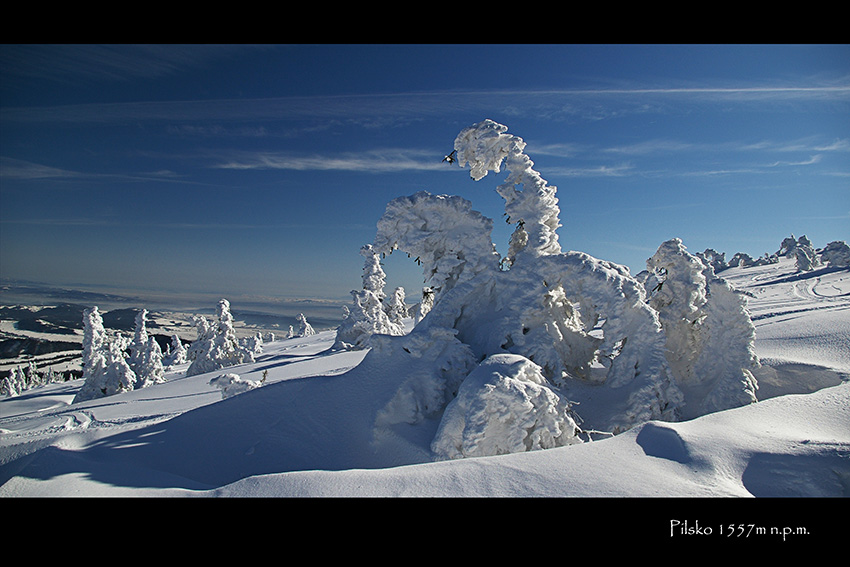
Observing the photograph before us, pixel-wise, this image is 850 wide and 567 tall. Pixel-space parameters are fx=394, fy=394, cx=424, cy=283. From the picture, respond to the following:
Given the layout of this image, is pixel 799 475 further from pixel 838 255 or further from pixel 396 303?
pixel 838 255

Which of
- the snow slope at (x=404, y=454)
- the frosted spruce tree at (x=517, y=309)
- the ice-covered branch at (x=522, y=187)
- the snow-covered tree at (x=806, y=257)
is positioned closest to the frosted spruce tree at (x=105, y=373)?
the snow slope at (x=404, y=454)

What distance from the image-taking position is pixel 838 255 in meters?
58.9

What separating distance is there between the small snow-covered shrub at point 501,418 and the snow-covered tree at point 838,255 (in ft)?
242

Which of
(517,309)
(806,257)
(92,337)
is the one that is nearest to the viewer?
(517,309)

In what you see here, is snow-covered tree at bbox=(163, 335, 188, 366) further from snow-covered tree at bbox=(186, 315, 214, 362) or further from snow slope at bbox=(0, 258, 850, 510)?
snow slope at bbox=(0, 258, 850, 510)

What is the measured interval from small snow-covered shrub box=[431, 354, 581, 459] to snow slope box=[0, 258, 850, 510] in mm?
908

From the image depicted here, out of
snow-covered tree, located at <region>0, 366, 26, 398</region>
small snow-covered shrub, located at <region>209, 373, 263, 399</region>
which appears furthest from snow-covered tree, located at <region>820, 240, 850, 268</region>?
snow-covered tree, located at <region>0, 366, 26, 398</region>

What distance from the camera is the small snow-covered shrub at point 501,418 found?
279 inches

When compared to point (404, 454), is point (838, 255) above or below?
above

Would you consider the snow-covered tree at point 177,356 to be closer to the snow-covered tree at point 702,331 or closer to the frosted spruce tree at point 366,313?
the frosted spruce tree at point 366,313

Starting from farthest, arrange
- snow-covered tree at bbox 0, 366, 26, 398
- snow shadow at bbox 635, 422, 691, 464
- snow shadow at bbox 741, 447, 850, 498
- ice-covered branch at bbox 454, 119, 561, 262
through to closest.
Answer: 1. snow-covered tree at bbox 0, 366, 26, 398
2. ice-covered branch at bbox 454, 119, 561, 262
3. snow shadow at bbox 635, 422, 691, 464
4. snow shadow at bbox 741, 447, 850, 498

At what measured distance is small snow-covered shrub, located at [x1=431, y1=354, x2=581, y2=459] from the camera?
7.08 m

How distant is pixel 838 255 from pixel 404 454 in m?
80.8

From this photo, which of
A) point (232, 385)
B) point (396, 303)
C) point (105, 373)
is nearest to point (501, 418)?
point (232, 385)
